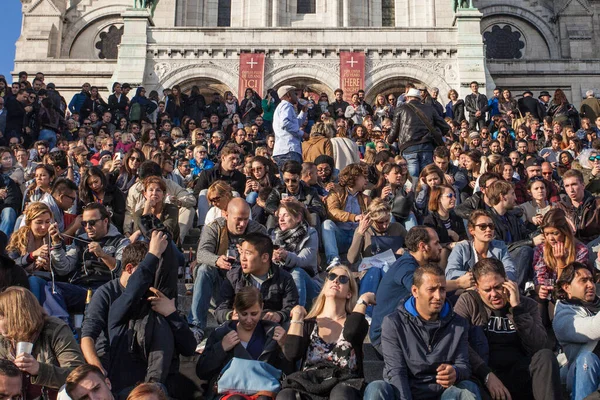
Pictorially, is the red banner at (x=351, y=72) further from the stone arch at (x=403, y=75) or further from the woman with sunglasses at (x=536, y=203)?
the woman with sunglasses at (x=536, y=203)

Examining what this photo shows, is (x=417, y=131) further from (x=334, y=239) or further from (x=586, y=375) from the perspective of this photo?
(x=586, y=375)

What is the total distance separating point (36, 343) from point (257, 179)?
5166 mm

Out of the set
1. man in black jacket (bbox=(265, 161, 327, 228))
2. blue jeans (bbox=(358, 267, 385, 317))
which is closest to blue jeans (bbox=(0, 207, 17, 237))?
man in black jacket (bbox=(265, 161, 327, 228))

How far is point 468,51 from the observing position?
24.9 metres

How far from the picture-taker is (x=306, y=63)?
996 inches

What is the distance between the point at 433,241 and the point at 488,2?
30.8 metres

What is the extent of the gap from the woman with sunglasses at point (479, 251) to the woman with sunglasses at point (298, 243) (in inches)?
55.4

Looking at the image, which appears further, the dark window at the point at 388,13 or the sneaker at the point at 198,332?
the dark window at the point at 388,13

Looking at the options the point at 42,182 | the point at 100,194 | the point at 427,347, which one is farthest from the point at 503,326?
the point at 42,182

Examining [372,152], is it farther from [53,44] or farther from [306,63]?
[53,44]

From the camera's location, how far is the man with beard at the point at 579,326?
6094mm

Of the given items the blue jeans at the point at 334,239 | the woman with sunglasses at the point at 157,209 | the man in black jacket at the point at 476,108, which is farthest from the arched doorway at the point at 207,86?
the blue jeans at the point at 334,239

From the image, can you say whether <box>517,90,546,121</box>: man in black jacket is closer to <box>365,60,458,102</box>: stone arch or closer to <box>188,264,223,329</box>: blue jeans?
<box>365,60,458,102</box>: stone arch

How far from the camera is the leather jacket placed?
40.3ft
